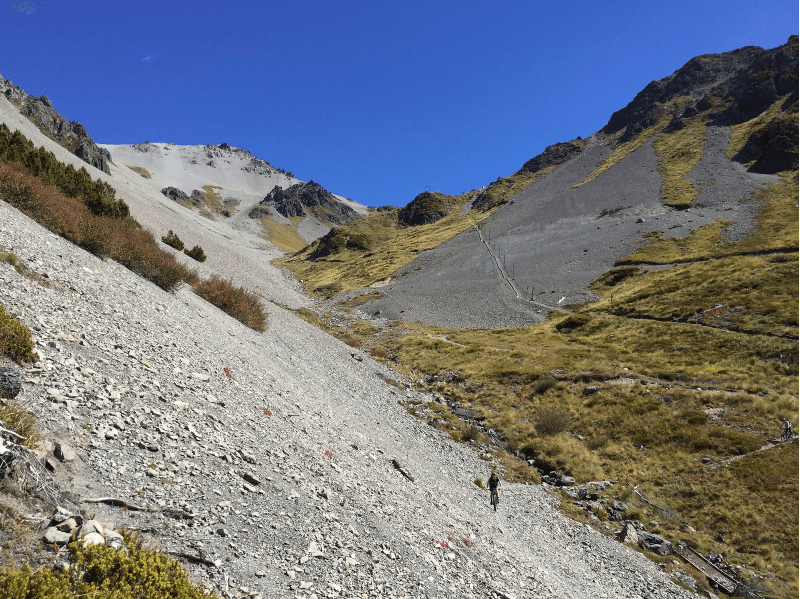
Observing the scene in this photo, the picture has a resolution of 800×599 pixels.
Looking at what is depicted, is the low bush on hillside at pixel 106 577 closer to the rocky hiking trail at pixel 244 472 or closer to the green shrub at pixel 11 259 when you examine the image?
the rocky hiking trail at pixel 244 472

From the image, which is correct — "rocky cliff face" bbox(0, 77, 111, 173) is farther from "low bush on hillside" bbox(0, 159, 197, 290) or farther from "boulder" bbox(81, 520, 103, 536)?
"boulder" bbox(81, 520, 103, 536)

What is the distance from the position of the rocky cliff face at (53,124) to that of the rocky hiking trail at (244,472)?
13051cm

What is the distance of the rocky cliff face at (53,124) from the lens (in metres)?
108

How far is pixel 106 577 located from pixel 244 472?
4715 mm

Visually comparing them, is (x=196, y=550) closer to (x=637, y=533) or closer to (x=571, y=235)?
(x=637, y=533)

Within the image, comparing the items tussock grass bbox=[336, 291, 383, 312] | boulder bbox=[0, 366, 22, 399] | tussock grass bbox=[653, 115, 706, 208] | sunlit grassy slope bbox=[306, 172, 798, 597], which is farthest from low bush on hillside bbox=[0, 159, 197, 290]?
tussock grass bbox=[653, 115, 706, 208]

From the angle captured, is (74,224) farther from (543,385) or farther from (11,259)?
(543,385)

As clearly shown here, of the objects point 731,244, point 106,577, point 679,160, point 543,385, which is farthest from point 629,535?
point 679,160

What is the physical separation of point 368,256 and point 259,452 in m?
140

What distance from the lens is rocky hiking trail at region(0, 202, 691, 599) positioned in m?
7.67

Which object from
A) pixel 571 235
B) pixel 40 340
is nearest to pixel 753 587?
pixel 40 340

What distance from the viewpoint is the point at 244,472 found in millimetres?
9914

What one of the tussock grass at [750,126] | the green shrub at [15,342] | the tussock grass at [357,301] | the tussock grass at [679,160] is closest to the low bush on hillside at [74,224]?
the green shrub at [15,342]

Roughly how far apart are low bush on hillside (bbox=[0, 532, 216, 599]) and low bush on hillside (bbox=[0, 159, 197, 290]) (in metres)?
19.3
